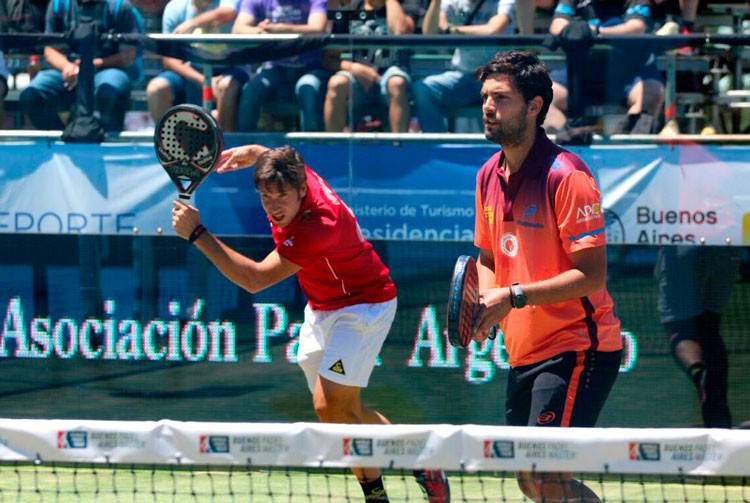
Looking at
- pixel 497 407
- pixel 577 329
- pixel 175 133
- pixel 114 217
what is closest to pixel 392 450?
pixel 577 329

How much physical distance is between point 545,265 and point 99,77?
3.39 m

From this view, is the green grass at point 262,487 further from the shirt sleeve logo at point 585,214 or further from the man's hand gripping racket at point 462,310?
the shirt sleeve logo at point 585,214

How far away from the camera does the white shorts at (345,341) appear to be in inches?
221

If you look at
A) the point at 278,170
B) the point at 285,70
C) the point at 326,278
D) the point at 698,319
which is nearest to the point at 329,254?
the point at 326,278

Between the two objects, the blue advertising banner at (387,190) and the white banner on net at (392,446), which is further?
the blue advertising banner at (387,190)

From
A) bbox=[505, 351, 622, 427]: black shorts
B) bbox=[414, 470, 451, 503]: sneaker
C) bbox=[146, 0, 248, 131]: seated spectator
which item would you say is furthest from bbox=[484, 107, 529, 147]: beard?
bbox=[146, 0, 248, 131]: seated spectator

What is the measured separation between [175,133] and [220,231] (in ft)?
5.29

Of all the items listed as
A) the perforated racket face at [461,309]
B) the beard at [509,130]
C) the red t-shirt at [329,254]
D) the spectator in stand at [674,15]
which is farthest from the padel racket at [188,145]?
the spectator in stand at [674,15]

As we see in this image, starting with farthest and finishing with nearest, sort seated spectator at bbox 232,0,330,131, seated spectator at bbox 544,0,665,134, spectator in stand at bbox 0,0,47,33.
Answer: spectator in stand at bbox 0,0,47,33 < seated spectator at bbox 232,0,330,131 < seated spectator at bbox 544,0,665,134

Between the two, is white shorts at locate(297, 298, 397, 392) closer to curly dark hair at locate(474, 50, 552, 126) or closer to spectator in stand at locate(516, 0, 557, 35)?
curly dark hair at locate(474, 50, 552, 126)

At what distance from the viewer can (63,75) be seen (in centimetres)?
707

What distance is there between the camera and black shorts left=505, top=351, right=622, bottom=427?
4418 mm

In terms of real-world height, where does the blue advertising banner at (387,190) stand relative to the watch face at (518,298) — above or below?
below

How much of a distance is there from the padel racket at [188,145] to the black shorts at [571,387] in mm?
1602
